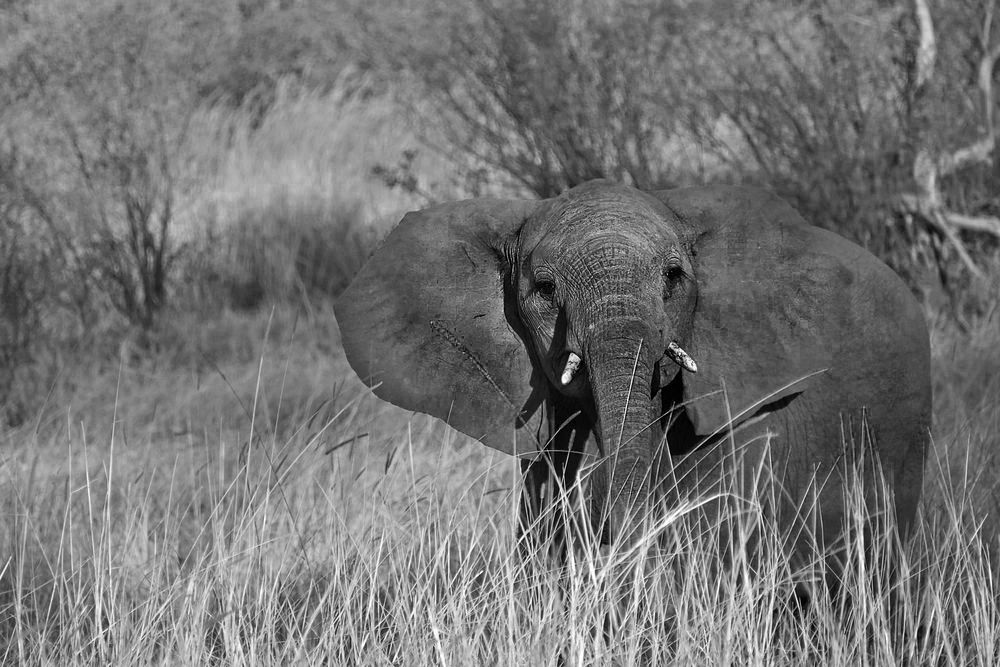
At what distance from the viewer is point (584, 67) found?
791 centimetres

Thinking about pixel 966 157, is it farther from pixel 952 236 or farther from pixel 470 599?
pixel 470 599

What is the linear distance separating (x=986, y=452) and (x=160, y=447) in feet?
10.7

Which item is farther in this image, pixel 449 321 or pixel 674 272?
pixel 449 321

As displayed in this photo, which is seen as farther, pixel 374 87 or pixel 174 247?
pixel 374 87

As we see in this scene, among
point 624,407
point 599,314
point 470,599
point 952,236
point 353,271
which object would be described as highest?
point 599,314

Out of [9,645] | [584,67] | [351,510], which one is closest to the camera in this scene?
[9,645]

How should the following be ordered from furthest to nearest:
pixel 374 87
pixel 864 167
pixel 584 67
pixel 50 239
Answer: pixel 374 87 → pixel 50 239 → pixel 584 67 → pixel 864 167

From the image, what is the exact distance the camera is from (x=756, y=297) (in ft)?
11.7

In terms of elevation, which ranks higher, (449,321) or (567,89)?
(449,321)

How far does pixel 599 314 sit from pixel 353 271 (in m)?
6.40

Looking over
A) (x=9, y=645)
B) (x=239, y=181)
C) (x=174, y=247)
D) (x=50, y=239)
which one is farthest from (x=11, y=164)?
(x=9, y=645)

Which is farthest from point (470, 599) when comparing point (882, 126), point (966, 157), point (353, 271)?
point (353, 271)

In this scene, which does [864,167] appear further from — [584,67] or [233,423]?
[233,423]

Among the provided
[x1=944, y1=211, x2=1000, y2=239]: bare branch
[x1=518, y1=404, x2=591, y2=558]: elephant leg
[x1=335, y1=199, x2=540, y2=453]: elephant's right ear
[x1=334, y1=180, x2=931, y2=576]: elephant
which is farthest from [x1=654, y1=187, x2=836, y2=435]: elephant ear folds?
[x1=944, y1=211, x2=1000, y2=239]: bare branch
